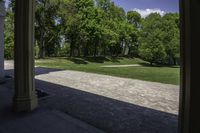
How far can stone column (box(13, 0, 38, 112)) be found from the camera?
7.52 m

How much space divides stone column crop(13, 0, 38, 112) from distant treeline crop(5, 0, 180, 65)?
24918mm

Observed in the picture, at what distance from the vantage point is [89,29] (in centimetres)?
3844

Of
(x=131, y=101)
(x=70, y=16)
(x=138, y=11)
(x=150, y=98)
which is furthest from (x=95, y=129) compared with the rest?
(x=138, y=11)

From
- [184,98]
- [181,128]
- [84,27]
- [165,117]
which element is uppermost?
[84,27]

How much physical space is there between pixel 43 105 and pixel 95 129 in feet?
9.66

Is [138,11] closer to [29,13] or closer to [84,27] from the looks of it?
[84,27]

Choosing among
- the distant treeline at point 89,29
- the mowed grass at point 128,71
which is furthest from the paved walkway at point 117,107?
the distant treeline at point 89,29

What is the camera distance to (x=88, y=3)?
131 ft

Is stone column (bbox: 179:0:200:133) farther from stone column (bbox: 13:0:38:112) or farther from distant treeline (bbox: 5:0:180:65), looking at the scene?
distant treeline (bbox: 5:0:180:65)

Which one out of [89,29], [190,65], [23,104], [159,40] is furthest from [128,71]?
[190,65]

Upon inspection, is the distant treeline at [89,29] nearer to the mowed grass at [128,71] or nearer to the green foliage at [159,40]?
the green foliage at [159,40]

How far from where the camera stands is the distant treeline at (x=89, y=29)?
34.5 m

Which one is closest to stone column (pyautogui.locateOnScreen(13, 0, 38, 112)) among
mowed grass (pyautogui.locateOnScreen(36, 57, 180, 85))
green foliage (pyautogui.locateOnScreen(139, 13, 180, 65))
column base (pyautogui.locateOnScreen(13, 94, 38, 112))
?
column base (pyautogui.locateOnScreen(13, 94, 38, 112))

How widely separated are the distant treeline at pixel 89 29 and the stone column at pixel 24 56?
24918 mm
